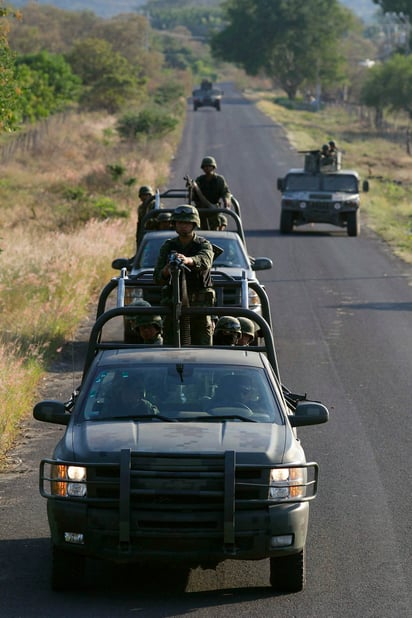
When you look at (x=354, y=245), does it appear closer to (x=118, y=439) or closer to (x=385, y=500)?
(x=385, y=500)

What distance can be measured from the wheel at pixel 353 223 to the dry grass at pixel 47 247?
18.2 ft

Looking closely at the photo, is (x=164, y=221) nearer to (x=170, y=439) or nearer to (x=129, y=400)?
(x=129, y=400)

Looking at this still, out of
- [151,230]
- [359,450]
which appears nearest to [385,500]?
[359,450]

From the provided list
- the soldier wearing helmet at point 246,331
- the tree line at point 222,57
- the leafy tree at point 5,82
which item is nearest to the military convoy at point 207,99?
the tree line at point 222,57

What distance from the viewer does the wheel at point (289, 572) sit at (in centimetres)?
769

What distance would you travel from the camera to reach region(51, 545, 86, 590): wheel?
763 cm

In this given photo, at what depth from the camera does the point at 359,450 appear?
38.1 feet

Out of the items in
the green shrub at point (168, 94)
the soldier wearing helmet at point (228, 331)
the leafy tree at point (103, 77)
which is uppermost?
the soldier wearing helmet at point (228, 331)

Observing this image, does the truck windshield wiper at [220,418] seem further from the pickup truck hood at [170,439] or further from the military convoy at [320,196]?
the military convoy at [320,196]

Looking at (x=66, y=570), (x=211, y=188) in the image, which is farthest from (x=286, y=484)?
(x=211, y=188)

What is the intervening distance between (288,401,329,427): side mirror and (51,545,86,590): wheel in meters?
1.59

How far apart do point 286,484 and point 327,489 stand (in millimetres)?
2818

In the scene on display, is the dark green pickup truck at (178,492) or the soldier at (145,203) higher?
the dark green pickup truck at (178,492)

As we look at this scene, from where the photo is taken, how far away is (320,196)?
32812 mm
